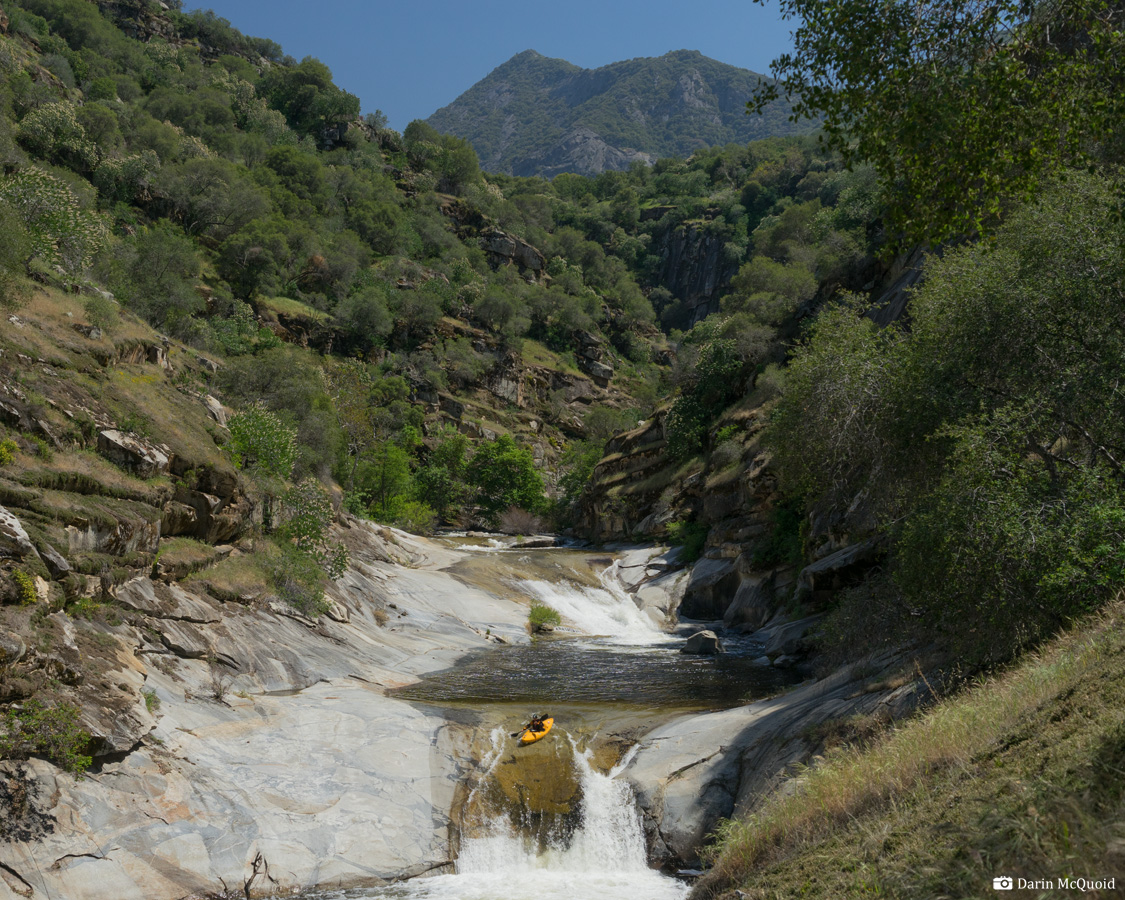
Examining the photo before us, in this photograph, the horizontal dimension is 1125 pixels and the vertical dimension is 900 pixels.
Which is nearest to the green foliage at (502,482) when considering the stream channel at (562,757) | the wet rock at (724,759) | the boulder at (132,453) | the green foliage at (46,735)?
the stream channel at (562,757)

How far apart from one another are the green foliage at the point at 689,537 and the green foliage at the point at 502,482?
28.0 metres

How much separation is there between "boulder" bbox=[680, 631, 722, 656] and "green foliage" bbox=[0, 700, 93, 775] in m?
19.6

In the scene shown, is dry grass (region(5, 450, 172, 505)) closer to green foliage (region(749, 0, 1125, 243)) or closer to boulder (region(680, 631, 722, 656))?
green foliage (region(749, 0, 1125, 243))

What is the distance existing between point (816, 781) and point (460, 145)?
484 feet

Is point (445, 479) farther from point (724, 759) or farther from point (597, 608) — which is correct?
point (724, 759)

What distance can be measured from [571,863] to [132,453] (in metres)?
15.1

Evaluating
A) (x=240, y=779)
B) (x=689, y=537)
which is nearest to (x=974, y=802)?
(x=240, y=779)

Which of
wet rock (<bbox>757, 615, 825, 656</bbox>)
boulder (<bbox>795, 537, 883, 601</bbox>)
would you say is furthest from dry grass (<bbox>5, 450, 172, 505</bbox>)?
boulder (<bbox>795, 537, 883, 601</bbox>)

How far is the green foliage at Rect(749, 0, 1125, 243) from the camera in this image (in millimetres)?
8172

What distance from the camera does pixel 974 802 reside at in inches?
215

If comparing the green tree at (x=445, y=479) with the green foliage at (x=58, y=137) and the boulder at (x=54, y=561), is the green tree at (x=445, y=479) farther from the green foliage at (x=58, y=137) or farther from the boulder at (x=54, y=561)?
the boulder at (x=54, y=561)

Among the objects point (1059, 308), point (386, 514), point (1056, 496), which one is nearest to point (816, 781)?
point (1056, 496)

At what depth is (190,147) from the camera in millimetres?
88500

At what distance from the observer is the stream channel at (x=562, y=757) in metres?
11.9
